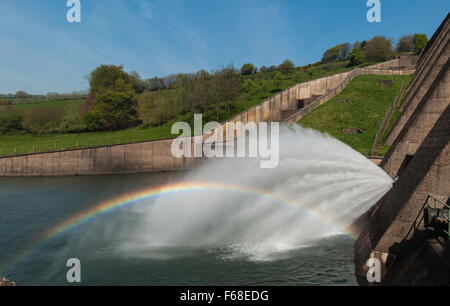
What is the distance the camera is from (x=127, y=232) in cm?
1941

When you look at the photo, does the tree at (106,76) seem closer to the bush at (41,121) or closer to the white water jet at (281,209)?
the bush at (41,121)

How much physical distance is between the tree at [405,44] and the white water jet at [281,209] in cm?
13186

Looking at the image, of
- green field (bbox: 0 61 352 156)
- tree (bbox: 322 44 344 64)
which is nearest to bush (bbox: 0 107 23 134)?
green field (bbox: 0 61 352 156)

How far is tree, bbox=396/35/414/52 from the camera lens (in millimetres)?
123106

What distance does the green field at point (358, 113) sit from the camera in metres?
41.4

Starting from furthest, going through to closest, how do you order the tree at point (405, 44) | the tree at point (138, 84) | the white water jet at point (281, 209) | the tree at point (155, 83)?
the tree at point (155, 83) < the tree at point (138, 84) < the tree at point (405, 44) < the white water jet at point (281, 209)

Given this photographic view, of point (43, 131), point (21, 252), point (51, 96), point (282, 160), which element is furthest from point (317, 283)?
point (51, 96)

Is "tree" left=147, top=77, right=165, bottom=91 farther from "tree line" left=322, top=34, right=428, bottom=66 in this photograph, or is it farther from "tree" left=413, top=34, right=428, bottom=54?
"tree" left=413, top=34, right=428, bottom=54

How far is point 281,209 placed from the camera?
19.3 metres

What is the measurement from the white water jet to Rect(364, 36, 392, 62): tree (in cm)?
10549

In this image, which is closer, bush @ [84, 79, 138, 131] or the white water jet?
the white water jet

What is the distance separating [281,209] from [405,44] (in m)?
140

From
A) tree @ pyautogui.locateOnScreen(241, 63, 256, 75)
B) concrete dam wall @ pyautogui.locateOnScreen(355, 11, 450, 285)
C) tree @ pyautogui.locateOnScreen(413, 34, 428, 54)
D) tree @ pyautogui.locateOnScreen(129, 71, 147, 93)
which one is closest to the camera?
concrete dam wall @ pyautogui.locateOnScreen(355, 11, 450, 285)

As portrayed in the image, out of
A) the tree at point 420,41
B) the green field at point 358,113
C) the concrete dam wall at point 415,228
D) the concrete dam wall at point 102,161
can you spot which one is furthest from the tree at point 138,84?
the concrete dam wall at point 415,228
